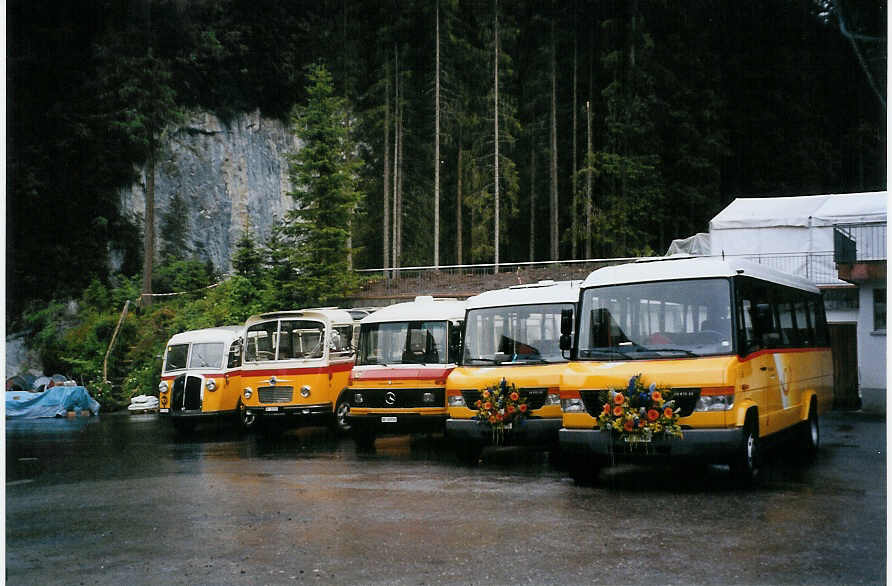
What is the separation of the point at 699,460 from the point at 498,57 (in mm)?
32532

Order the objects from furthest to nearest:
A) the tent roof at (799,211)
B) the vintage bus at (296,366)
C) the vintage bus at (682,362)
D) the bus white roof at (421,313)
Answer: the tent roof at (799,211) < the vintage bus at (296,366) < the bus white roof at (421,313) < the vintage bus at (682,362)

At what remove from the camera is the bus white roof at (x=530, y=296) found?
541 inches

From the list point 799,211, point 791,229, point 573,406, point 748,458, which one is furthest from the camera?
point 799,211

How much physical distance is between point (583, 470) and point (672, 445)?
1366 mm

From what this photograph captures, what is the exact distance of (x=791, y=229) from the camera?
89.8 feet

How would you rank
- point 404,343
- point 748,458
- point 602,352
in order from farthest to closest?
point 404,343, point 602,352, point 748,458

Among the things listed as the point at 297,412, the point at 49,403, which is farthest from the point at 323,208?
the point at 297,412

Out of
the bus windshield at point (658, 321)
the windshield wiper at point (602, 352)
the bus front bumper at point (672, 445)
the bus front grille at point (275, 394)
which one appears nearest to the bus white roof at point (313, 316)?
the bus front grille at point (275, 394)

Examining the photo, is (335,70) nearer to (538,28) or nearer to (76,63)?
(538,28)

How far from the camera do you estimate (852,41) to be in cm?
1152

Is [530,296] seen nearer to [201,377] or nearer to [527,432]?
[527,432]

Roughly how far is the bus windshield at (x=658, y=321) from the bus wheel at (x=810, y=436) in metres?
3.61

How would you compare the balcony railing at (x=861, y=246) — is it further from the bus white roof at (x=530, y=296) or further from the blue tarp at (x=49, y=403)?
the blue tarp at (x=49, y=403)

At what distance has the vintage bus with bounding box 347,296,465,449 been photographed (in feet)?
49.1
